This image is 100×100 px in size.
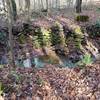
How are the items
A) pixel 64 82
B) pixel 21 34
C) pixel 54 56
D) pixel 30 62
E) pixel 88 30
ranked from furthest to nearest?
pixel 88 30 < pixel 21 34 < pixel 54 56 < pixel 30 62 < pixel 64 82

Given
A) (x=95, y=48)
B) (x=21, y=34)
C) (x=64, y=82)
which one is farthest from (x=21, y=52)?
(x=64, y=82)

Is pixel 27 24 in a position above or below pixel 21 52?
above

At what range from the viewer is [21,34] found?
1778cm

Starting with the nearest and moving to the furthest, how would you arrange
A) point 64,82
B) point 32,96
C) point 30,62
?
point 32,96 < point 64,82 < point 30,62

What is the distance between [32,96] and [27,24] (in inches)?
413

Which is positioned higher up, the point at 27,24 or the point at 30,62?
the point at 27,24

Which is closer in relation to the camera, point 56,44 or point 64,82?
point 64,82

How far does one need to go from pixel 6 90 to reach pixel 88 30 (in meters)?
12.1

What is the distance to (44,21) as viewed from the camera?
19.8 meters

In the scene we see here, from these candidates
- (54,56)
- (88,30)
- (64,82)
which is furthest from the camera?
(88,30)

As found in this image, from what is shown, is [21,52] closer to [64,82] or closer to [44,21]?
[44,21]

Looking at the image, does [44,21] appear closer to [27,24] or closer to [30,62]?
[27,24]

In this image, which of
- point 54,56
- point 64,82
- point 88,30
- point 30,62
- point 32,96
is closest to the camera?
point 32,96

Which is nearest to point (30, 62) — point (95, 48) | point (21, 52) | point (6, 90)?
point (21, 52)
